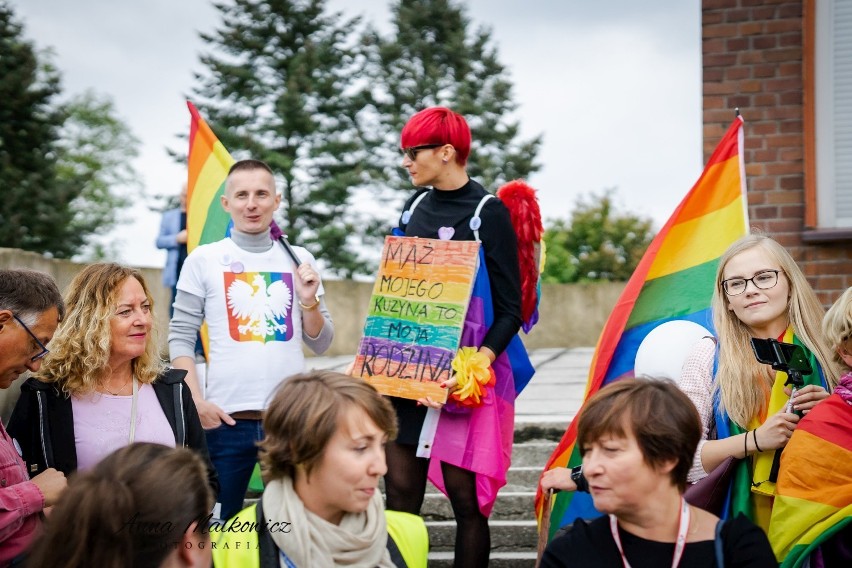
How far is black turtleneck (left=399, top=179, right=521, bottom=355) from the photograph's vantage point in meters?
3.61

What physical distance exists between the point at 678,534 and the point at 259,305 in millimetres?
1919

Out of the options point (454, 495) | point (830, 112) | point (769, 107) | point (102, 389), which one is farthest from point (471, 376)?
point (830, 112)

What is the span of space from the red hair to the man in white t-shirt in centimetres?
64

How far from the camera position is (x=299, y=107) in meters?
23.7

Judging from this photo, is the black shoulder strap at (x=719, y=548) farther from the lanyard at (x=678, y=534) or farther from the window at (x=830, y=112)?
the window at (x=830, y=112)

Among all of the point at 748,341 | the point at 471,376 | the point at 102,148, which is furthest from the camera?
the point at 102,148

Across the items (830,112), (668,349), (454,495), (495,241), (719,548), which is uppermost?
(830,112)

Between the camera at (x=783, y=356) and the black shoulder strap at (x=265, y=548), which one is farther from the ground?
the camera at (x=783, y=356)

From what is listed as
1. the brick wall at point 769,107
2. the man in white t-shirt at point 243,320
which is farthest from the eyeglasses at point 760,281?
the brick wall at point 769,107

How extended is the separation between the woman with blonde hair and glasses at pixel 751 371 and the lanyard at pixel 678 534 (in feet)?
1.75

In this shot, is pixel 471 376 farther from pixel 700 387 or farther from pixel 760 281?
pixel 760 281

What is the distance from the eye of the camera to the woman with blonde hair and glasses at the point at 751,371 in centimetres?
296

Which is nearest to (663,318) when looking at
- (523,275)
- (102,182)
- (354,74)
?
(523,275)

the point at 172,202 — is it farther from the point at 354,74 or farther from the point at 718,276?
the point at 718,276
